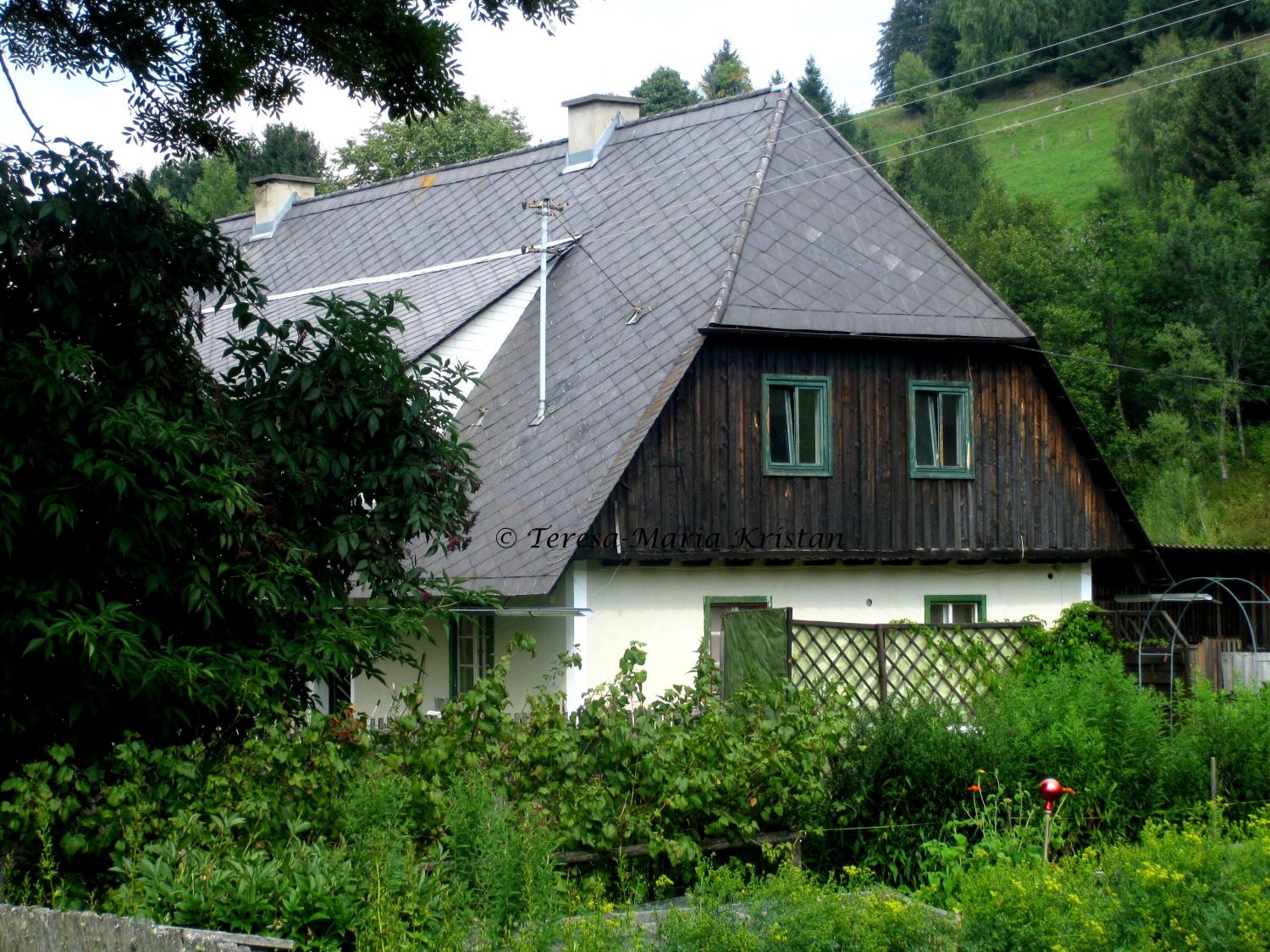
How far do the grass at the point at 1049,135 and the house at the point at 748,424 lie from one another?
44807mm

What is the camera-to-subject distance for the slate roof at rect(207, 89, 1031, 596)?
17.3m

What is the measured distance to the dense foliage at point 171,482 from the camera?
798 cm

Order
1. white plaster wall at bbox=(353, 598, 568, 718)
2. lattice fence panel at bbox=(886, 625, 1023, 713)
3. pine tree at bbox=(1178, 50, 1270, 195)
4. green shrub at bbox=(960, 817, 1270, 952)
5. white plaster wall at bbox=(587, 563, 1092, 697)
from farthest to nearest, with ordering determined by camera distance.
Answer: pine tree at bbox=(1178, 50, 1270, 195)
white plaster wall at bbox=(353, 598, 568, 718)
white plaster wall at bbox=(587, 563, 1092, 697)
lattice fence panel at bbox=(886, 625, 1023, 713)
green shrub at bbox=(960, 817, 1270, 952)

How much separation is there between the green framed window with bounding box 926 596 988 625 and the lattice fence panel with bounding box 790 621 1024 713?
6.52ft

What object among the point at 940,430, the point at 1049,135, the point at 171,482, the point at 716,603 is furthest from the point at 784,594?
the point at 1049,135

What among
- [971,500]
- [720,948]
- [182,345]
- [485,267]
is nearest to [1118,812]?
[720,948]

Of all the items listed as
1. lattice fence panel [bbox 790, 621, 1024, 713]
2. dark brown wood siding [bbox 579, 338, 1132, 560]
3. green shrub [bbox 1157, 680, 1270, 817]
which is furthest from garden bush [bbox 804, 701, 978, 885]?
dark brown wood siding [bbox 579, 338, 1132, 560]

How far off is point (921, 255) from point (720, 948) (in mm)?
14536

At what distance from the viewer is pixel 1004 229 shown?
51.7 m

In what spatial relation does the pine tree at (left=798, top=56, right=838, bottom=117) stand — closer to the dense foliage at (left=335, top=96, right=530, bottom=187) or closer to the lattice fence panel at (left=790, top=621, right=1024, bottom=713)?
the dense foliage at (left=335, top=96, right=530, bottom=187)

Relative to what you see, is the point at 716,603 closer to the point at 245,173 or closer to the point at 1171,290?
the point at 1171,290

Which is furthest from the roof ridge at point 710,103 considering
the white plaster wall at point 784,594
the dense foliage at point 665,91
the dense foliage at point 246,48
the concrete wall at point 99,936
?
the dense foliage at point 665,91

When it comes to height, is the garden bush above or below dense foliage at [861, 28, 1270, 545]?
below

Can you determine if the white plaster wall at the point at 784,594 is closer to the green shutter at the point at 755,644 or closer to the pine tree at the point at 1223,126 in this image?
the green shutter at the point at 755,644
